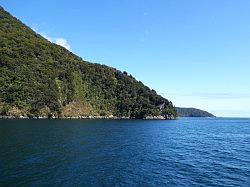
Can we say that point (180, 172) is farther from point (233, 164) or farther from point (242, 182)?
point (233, 164)

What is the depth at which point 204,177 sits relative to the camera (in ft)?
178

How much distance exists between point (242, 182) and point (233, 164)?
16.5 metres

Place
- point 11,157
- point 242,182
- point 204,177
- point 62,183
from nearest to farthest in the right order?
point 62,183
point 242,182
point 204,177
point 11,157

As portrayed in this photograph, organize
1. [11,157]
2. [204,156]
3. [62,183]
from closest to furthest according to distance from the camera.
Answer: [62,183] → [11,157] → [204,156]

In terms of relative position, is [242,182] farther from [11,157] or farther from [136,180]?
[11,157]

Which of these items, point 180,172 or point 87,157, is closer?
point 180,172

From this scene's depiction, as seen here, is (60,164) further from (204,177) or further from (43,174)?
(204,177)

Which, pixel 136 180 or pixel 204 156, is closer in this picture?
pixel 136 180

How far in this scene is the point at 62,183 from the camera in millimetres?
47625

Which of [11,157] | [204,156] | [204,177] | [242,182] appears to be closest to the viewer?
[242,182]

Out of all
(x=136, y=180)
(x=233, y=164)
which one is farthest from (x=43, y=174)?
(x=233, y=164)

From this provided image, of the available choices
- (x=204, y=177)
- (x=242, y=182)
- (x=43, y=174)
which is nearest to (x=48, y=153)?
(x=43, y=174)

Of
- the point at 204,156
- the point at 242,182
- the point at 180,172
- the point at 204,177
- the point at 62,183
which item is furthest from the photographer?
the point at 204,156

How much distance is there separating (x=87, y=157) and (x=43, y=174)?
1913cm
